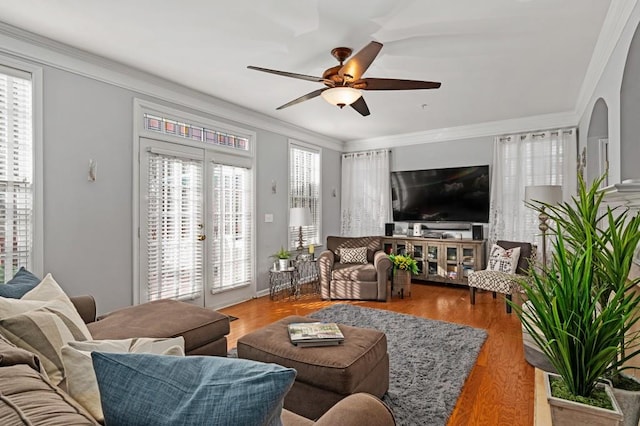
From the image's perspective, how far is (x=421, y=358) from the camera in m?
2.90

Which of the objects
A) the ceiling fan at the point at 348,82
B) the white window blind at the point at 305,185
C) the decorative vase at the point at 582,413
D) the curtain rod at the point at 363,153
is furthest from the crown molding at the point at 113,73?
the decorative vase at the point at 582,413

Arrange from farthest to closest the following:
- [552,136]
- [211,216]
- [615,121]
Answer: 1. [552,136]
2. [211,216]
3. [615,121]

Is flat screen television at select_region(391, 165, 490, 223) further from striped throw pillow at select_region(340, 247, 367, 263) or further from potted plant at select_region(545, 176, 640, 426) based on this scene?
potted plant at select_region(545, 176, 640, 426)

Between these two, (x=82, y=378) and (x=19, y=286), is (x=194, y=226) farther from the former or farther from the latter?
(x=82, y=378)

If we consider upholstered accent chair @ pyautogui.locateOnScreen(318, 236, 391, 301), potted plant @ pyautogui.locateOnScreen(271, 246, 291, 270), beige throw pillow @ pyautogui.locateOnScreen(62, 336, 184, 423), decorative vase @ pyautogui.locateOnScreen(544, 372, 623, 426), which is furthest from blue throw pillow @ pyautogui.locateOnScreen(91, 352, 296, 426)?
potted plant @ pyautogui.locateOnScreen(271, 246, 291, 270)

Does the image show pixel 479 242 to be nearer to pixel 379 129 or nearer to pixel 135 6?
pixel 379 129

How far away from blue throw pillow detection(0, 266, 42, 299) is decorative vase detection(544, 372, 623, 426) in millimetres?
2523

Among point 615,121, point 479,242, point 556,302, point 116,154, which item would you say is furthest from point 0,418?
point 479,242

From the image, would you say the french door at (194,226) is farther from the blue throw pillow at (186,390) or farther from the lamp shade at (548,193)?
the lamp shade at (548,193)

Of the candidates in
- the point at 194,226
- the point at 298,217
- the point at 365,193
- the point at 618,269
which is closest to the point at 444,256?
the point at 365,193

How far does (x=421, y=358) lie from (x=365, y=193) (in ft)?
13.7

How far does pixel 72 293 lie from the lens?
310 centimetres

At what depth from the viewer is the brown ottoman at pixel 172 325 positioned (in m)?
2.21

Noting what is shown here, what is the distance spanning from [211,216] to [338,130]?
2783 mm
